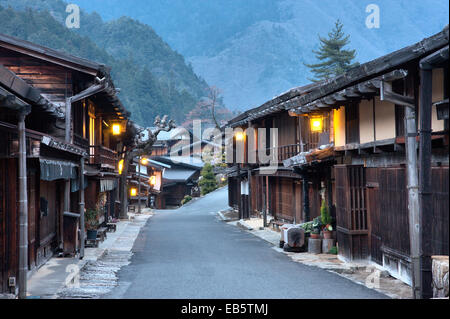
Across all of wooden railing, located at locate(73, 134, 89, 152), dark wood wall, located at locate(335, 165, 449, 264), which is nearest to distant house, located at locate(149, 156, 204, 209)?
wooden railing, located at locate(73, 134, 89, 152)

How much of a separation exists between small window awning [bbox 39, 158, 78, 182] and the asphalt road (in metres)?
3.18

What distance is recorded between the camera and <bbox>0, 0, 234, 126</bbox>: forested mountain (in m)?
111

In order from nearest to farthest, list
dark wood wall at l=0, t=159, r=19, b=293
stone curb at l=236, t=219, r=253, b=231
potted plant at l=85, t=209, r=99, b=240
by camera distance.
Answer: dark wood wall at l=0, t=159, r=19, b=293 < potted plant at l=85, t=209, r=99, b=240 < stone curb at l=236, t=219, r=253, b=231

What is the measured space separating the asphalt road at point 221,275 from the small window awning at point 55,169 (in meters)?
3.18

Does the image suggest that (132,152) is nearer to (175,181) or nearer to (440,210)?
(175,181)

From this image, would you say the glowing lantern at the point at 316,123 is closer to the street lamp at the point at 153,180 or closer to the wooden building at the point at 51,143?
the wooden building at the point at 51,143

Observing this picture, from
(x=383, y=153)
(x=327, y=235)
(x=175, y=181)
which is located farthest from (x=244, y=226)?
(x=175, y=181)

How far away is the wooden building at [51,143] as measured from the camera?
10578 millimetres

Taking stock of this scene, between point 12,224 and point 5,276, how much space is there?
1.05m

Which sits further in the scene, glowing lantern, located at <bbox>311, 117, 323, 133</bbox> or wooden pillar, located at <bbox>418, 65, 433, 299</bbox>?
glowing lantern, located at <bbox>311, 117, 323, 133</bbox>

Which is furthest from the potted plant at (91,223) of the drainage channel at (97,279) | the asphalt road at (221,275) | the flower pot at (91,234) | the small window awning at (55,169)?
the small window awning at (55,169)

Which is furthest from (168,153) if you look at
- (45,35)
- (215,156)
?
(45,35)

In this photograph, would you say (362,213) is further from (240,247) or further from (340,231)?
(240,247)

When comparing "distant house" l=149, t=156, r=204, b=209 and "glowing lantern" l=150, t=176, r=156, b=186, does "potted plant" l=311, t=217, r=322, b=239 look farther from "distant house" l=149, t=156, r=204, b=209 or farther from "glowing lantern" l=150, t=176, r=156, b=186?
"distant house" l=149, t=156, r=204, b=209
